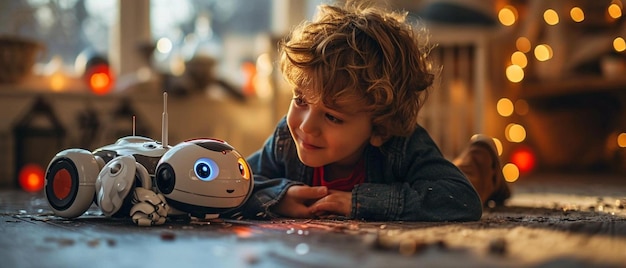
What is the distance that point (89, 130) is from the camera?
268 centimetres

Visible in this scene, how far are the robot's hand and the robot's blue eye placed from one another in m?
0.07

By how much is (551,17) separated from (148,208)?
9.02 feet

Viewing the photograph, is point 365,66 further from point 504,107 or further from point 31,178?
point 504,107

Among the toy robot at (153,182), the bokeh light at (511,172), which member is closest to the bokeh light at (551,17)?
the bokeh light at (511,172)

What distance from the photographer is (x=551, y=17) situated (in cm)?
334

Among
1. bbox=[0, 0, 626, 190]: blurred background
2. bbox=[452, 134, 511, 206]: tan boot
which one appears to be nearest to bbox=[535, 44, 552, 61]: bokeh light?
bbox=[0, 0, 626, 190]: blurred background

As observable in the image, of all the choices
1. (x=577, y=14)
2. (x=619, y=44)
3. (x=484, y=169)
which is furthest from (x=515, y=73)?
(x=484, y=169)

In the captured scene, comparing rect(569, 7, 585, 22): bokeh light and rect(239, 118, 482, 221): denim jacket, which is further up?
rect(569, 7, 585, 22): bokeh light

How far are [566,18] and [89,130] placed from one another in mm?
2202

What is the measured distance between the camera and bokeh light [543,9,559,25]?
10.9 feet

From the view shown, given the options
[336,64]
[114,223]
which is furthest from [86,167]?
[336,64]

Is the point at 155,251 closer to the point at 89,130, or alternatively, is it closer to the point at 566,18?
the point at 89,130

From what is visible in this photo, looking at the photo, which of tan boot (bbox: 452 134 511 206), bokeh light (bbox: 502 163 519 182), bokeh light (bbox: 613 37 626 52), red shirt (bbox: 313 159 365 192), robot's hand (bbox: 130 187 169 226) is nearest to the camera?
robot's hand (bbox: 130 187 169 226)

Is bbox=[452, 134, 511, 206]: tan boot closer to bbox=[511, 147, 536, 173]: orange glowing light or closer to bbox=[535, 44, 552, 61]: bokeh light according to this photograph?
bbox=[511, 147, 536, 173]: orange glowing light
